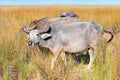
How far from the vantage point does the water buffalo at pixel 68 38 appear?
7.26m

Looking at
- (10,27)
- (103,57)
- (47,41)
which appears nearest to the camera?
(103,57)

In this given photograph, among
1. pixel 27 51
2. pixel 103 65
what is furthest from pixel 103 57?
pixel 27 51

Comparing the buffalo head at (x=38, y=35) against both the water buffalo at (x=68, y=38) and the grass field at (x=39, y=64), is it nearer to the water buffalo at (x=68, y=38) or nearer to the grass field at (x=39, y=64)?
the water buffalo at (x=68, y=38)

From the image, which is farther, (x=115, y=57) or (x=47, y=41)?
(x=47, y=41)

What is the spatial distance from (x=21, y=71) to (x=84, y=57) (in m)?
3.07

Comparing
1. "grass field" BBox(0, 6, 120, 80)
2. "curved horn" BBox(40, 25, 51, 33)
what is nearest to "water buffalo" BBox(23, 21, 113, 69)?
"curved horn" BBox(40, 25, 51, 33)

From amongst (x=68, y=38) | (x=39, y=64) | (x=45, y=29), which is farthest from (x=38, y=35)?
(x=39, y=64)

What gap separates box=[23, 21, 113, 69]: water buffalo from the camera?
7.26m

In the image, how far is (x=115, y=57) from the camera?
16.9ft

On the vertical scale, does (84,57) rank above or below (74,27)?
below

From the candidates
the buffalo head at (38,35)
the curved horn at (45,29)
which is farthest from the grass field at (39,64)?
the curved horn at (45,29)

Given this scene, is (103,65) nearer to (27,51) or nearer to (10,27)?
(27,51)

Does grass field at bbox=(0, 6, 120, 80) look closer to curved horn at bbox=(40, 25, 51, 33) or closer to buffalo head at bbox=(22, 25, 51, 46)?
buffalo head at bbox=(22, 25, 51, 46)

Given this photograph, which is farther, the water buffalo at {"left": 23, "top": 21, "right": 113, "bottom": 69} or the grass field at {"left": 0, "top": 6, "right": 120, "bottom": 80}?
the water buffalo at {"left": 23, "top": 21, "right": 113, "bottom": 69}
